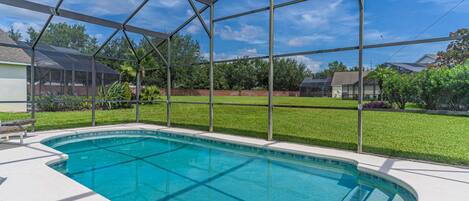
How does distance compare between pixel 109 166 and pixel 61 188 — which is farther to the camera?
pixel 109 166

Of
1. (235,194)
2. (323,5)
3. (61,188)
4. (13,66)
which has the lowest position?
(235,194)

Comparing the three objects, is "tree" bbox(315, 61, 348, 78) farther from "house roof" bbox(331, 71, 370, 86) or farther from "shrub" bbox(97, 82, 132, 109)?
"shrub" bbox(97, 82, 132, 109)

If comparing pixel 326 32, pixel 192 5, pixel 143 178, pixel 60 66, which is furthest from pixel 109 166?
pixel 60 66

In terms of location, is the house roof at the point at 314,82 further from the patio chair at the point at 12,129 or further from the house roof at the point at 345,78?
the patio chair at the point at 12,129

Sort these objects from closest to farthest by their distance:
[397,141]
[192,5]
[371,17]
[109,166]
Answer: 1. [109,166]
2. [371,17]
3. [397,141]
4. [192,5]

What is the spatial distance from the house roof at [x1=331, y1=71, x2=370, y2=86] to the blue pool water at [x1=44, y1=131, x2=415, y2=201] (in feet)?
6.61

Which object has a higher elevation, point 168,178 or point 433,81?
point 433,81

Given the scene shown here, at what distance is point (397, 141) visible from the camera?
614cm

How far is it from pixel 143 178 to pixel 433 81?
9008 mm

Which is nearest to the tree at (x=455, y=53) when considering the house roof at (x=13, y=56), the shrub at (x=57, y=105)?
the shrub at (x=57, y=105)

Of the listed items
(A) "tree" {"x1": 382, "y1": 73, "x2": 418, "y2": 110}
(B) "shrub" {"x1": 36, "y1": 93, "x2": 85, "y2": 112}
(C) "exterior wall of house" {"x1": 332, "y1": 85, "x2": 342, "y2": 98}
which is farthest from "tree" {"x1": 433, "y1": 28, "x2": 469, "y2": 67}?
(B) "shrub" {"x1": 36, "y1": 93, "x2": 85, "y2": 112}

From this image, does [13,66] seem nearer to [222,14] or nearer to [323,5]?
[222,14]

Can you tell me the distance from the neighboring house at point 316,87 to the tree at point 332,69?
117 mm

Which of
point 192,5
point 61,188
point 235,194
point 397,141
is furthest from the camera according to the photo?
point 192,5
